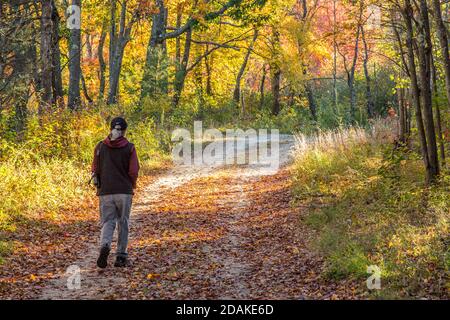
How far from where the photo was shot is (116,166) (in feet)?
28.0

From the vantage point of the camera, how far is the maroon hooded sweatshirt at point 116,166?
8.52 meters

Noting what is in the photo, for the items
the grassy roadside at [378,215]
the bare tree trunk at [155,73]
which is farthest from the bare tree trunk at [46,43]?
the bare tree trunk at [155,73]

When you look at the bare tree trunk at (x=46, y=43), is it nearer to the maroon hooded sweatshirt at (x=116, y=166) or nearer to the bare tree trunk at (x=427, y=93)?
the maroon hooded sweatshirt at (x=116, y=166)

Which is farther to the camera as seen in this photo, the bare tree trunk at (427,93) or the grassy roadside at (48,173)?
the grassy roadside at (48,173)

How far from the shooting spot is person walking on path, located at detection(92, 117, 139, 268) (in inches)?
335

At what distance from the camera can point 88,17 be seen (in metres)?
38.3

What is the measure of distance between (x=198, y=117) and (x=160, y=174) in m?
15.2

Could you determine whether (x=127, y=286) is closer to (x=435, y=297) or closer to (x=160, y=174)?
(x=435, y=297)

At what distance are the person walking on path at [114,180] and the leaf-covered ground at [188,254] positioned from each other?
0.39 meters

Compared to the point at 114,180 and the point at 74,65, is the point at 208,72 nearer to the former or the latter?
the point at 74,65

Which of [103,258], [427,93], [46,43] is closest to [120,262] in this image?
[103,258]

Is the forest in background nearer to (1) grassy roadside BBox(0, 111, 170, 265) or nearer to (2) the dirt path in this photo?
(1) grassy roadside BBox(0, 111, 170, 265)

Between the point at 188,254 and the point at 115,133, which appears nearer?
the point at 115,133

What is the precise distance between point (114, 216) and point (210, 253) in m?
1.83
